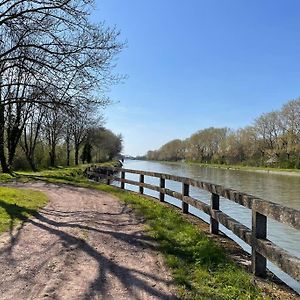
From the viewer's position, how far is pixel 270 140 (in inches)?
3174

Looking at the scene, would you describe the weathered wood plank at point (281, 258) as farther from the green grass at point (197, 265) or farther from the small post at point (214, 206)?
the small post at point (214, 206)

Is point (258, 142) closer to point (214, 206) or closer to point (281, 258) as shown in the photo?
point (214, 206)

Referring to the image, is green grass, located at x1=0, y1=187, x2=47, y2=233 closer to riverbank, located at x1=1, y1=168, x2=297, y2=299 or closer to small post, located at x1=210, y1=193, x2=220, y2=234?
riverbank, located at x1=1, y1=168, x2=297, y2=299

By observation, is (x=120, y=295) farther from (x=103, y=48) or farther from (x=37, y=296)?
(x=103, y=48)

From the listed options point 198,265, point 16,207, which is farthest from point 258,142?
point 198,265

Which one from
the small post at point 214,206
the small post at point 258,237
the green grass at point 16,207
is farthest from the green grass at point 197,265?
the green grass at point 16,207

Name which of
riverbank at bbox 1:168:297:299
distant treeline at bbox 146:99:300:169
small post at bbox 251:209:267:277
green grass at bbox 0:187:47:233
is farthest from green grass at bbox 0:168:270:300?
distant treeline at bbox 146:99:300:169

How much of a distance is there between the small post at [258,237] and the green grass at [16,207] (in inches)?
198

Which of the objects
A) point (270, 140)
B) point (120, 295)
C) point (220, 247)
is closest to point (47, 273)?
point (120, 295)

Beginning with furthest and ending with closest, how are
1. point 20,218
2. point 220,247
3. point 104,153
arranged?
point 104,153 → point 20,218 → point 220,247

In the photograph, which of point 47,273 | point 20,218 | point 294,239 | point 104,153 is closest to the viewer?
point 47,273

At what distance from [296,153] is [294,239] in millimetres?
63918

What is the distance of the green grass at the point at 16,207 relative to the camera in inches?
340

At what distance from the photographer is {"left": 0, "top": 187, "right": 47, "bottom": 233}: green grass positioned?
340 inches
